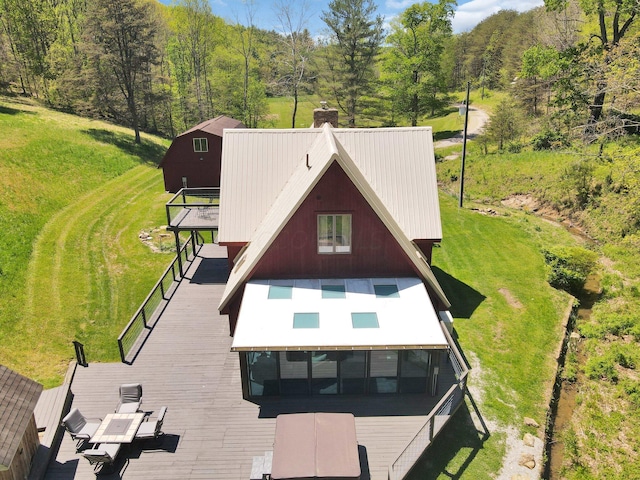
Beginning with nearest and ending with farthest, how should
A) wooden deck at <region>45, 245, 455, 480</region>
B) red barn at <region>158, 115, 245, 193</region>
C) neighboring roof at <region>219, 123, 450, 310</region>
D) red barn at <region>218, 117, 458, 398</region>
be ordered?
wooden deck at <region>45, 245, 455, 480</region> < red barn at <region>218, 117, 458, 398</region> < neighboring roof at <region>219, 123, 450, 310</region> < red barn at <region>158, 115, 245, 193</region>

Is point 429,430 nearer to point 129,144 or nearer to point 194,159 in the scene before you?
point 194,159

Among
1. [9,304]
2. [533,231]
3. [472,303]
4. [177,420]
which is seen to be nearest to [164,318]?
[177,420]

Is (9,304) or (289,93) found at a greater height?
(289,93)

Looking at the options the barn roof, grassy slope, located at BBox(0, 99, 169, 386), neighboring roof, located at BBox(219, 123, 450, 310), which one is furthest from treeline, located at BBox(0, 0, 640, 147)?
neighboring roof, located at BBox(219, 123, 450, 310)

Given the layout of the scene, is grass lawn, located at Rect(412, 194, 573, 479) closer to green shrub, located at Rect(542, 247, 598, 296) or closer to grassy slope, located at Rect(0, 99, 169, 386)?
green shrub, located at Rect(542, 247, 598, 296)

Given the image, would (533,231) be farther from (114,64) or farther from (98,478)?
(114,64)

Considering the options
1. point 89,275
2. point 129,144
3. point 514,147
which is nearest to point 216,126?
point 129,144
